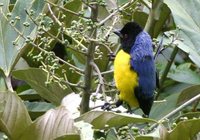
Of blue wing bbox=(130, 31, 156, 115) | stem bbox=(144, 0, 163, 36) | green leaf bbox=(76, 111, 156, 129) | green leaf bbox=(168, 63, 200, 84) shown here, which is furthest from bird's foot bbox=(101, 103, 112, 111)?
green leaf bbox=(168, 63, 200, 84)

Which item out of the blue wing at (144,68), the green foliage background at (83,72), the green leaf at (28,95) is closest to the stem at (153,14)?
the green foliage background at (83,72)

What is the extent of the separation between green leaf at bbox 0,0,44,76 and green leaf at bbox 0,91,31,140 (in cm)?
41

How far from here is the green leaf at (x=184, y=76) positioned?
2.29 m

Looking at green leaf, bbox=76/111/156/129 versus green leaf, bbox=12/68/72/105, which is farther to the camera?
green leaf, bbox=12/68/72/105

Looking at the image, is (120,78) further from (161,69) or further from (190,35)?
(161,69)

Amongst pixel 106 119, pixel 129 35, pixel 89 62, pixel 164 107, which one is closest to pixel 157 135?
pixel 106 119

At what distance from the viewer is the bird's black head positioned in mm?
2027

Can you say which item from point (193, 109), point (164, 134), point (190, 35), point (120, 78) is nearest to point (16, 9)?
point (120, 78)

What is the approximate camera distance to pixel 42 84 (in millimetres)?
1994

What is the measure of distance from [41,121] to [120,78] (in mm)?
582

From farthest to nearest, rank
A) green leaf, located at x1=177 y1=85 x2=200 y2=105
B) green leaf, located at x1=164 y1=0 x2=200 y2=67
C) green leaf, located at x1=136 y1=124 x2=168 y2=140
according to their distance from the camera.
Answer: green leaf, located at x1=177 y1=85 x2=200 y2=105 < green leaf, located at x1=164 y1=0 x2=200 y2=67 < green leaf, located at x1=136 y1=124 x2=168 y2=140

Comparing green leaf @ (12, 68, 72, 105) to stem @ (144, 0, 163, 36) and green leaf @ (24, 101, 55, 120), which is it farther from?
stem @ (144, 0, 163, 36)

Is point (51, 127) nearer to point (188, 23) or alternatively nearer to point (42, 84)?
point (42, 84)

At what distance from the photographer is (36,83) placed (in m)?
2.00
